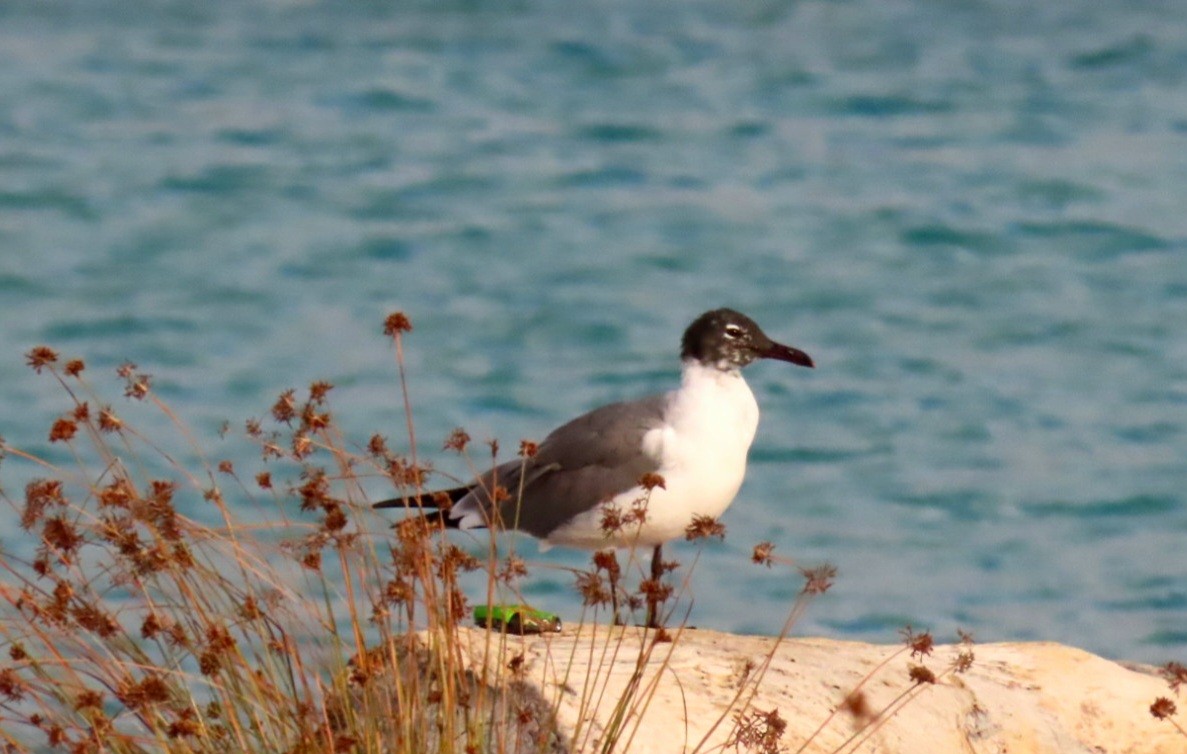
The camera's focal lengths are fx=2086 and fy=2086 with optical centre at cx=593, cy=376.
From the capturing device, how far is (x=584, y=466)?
5.98 meters

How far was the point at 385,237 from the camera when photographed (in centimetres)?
1508

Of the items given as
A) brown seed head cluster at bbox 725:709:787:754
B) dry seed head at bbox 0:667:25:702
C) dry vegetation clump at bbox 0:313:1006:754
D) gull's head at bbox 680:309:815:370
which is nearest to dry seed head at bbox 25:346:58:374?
dry vegetation clump at bbox 0:313:1006:754

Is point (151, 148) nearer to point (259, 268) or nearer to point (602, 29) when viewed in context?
point (259, 268)

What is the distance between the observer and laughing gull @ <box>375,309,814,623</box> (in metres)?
5.70

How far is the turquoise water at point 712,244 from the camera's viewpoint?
1142 cm

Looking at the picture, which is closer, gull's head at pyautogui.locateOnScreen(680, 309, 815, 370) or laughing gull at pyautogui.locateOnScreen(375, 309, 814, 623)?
laughing gull at pyautogui.locateOnScreen(375, 309, 814, 623)

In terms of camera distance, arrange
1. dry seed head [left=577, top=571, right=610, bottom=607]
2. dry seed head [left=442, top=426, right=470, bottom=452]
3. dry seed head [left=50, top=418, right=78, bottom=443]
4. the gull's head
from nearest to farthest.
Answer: dry seed head [left=50, top=418, right=78, bottom=443] → dry seed head [left=577, top=571, right=610, bottom=607] → dry seed head [left=442, top=426, right=470, bottom=452] → the gull's head

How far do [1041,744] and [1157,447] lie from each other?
25.0 ft

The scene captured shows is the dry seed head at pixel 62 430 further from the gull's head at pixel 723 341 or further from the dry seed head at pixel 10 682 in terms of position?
the gull's head at pixel 723 341

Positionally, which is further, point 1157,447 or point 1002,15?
point 1002,15

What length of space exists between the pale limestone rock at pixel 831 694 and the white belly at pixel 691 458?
0.37m

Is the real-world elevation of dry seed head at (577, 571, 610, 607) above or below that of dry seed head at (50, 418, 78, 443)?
below

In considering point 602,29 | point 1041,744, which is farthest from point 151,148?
point 1041,744

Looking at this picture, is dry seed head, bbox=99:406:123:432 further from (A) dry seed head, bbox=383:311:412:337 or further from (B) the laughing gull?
(B) the laughing gull
